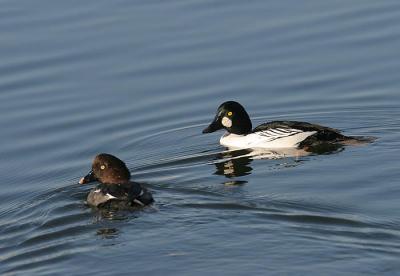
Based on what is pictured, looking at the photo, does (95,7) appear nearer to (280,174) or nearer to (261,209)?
(280,174)

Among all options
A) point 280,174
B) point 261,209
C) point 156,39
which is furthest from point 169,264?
point 156,39

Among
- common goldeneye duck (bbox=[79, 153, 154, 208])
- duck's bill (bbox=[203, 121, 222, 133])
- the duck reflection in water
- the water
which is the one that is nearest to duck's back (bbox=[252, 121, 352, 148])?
the duck reflection in water

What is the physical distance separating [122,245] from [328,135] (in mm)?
5624

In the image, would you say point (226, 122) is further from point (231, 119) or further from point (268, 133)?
point (268, 133)

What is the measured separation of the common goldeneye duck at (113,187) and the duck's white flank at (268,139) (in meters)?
3.37

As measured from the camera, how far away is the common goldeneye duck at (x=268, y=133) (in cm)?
1816

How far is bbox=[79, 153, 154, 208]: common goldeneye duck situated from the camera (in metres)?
14.8

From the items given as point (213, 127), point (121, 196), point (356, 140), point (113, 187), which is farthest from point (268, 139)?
point (121, 196)

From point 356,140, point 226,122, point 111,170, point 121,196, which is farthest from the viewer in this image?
point 226,122

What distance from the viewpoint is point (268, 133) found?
18.6m

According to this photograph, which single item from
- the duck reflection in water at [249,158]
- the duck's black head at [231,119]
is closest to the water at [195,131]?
the duck reflection in water at [249,158]

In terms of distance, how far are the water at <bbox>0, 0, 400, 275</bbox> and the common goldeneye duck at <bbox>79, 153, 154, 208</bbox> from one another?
19 cm

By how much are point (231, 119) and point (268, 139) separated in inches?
26.3

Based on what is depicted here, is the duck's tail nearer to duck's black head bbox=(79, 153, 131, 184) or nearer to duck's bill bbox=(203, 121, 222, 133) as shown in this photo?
duck's bill bbox=(203, 121, 222, 133)
